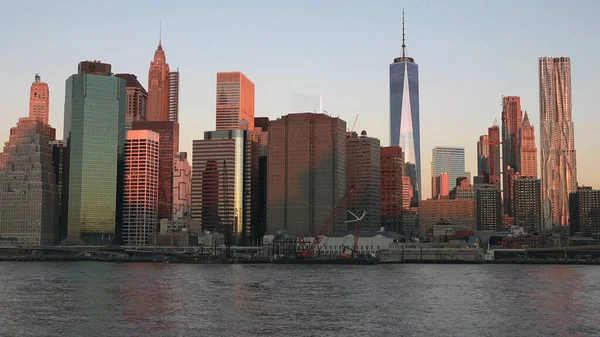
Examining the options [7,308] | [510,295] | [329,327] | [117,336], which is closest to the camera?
[117,336]

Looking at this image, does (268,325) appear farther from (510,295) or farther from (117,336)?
(510,295)

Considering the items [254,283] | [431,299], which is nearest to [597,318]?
[431,299]

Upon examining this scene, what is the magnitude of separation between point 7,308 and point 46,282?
54898 millimetres

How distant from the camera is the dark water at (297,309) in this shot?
80.7 meters

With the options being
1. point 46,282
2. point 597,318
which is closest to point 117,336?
point 597,318

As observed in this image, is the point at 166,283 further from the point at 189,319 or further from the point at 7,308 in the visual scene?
the point at 189,319

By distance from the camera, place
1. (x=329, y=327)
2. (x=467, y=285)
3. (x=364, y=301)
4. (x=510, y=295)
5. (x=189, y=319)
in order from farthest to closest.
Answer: (x=467, y=285), (x=510, y=295), (x=364, y=301), (x=189, y=319), (x=329, y=327)

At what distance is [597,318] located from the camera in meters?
90.5

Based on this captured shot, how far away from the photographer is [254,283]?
147875 mm

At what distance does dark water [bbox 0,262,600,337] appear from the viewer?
8069 cm

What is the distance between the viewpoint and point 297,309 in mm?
98750

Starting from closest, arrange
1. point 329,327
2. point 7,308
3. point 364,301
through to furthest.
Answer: point 329,327
point 7,308
point 364,301

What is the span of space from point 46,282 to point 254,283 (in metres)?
41.3

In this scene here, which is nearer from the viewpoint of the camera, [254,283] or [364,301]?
[364,301]
